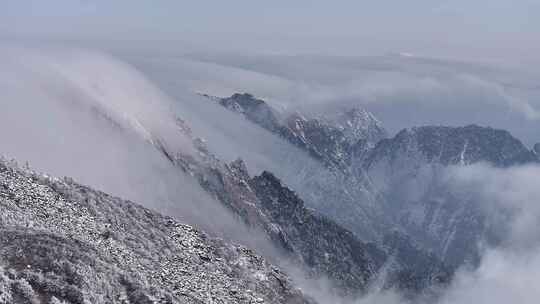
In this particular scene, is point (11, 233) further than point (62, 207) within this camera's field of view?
No

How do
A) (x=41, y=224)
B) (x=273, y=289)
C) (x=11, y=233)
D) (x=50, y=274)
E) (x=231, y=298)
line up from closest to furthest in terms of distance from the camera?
→ (x=50, y=274)
(x=11, y=233)
(x=41, y=224)
(x=231, y=298)
(x=273, y=289)

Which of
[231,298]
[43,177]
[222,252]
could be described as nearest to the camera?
[231,298]

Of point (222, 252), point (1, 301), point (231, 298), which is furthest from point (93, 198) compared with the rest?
point (1, 301)

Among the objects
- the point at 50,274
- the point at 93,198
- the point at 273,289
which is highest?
the point at 50,274

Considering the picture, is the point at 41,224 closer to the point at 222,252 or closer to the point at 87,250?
the point at 87,250

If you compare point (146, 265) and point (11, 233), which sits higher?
point (11, 233)

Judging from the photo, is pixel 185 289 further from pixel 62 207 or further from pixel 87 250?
pixel 62 207
